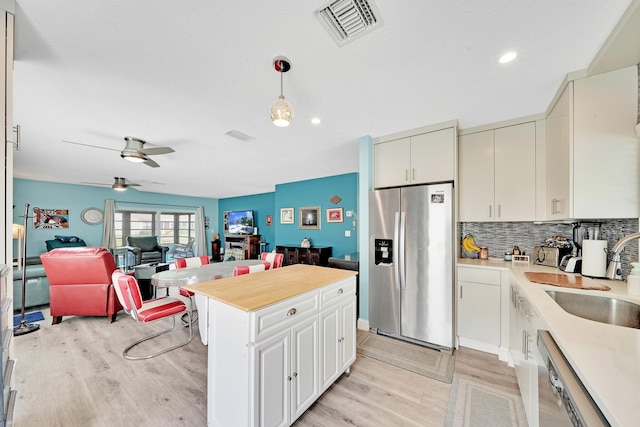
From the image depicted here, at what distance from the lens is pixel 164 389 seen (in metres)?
1.93

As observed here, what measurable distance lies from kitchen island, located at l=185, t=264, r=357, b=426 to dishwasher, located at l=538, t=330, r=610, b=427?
1.22 meters

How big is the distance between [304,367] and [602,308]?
1955 millimetres

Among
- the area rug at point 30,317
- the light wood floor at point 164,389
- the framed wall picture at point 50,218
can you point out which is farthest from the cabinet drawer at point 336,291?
the framed wall picture at point 50,218

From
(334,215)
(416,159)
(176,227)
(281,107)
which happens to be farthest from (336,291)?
(176,227)

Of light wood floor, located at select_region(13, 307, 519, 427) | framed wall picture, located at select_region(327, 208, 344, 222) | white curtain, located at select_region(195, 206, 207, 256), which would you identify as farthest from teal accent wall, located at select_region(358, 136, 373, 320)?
white curtain, located at select_region(195, 206, 207, 256)

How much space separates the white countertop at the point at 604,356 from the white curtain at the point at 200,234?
30.3 feet

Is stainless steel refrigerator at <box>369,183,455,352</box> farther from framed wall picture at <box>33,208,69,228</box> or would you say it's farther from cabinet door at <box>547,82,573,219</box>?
framed wall picture at <box>33,208,69,228</box>

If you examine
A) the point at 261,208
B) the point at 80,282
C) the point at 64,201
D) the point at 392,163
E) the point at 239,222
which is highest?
the point at 392,163

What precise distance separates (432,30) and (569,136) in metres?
1.40

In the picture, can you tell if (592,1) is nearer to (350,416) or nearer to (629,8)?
(629,8)

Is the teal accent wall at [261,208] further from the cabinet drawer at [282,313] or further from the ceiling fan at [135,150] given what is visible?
the cabinet drawer at [282,313]

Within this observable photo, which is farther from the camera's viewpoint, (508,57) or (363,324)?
(363,324)

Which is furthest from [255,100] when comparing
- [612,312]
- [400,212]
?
[612,312]

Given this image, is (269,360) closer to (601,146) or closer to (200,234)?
(601,146)
